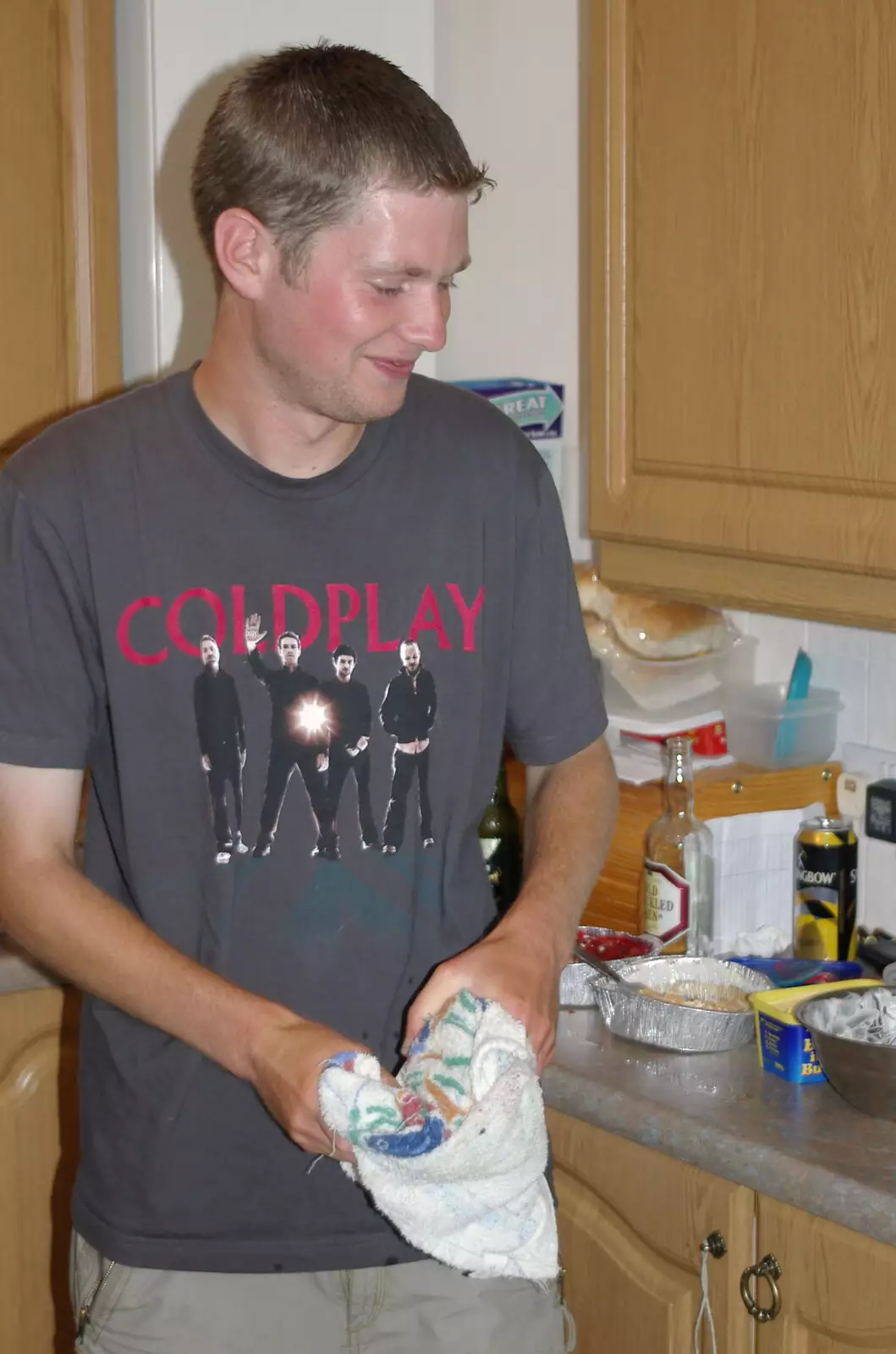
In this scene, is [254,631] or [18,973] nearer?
[254,631]

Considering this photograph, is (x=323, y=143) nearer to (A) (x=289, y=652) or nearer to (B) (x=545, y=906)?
(A) (x=289, y=652)

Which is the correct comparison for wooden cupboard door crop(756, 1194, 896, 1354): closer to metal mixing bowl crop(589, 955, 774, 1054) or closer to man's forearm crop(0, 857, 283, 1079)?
metal mixing bowl crop(589, 955, 774, 1054)

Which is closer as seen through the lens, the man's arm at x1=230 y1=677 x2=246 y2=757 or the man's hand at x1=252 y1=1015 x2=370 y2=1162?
the man's hand at x1=252 y1=1015 x2=370 y2=1162

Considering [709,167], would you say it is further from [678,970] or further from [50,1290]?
[50,1290]

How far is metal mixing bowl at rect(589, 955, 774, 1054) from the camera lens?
1.64 metres

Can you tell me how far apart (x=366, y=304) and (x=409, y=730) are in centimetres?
31

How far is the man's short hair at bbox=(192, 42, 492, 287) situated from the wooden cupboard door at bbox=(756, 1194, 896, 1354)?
897mm

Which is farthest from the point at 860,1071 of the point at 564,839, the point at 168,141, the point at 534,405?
the point at 168,141

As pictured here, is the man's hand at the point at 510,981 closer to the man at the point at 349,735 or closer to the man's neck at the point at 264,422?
the man at the point at 349,735

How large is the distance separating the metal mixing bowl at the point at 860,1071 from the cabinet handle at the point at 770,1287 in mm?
158

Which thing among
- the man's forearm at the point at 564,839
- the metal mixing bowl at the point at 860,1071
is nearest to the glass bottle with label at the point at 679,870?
the metal mixing bowl at the point at 860,1071

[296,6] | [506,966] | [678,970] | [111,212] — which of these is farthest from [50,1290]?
[296,6]

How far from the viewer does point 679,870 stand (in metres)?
1.91

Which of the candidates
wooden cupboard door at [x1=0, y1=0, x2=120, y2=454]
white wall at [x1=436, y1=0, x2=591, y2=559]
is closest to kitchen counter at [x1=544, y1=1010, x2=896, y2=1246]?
white wall at [x1=436, y1=0, x2=591, y2=559]
